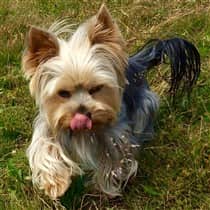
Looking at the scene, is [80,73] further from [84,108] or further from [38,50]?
[38,50]

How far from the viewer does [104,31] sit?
4492 millimetres

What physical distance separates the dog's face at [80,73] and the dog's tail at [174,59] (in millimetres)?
896

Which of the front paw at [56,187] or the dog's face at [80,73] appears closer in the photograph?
the dog's face at [80,73]

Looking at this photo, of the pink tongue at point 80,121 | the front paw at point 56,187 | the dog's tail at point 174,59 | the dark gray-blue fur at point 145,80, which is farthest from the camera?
the dog's tail at point 174,59

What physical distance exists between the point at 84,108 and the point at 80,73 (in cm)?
20

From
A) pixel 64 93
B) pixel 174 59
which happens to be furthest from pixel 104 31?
pixel 174 59

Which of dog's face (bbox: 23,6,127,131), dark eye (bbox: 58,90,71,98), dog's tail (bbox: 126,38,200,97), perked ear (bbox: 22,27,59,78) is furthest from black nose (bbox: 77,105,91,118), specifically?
dog's tail (bbox: 126,38,200,97)

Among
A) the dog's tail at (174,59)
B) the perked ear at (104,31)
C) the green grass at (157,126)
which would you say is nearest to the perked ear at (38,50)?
the perked ear at (104,31)

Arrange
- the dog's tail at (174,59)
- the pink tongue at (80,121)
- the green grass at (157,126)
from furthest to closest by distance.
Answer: the dog's tail at (174,59) < the green grass at (157,126) < the pink tongue at (80,121)

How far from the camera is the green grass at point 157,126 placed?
4.73 m

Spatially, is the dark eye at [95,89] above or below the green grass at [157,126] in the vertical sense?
above

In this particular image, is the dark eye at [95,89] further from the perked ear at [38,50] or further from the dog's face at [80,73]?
the perked ear at [38,50]

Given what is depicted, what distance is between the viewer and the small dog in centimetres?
428

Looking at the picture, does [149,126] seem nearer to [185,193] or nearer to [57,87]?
[185,193]
